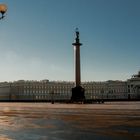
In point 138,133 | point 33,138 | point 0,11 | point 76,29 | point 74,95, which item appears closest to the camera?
point 33,138

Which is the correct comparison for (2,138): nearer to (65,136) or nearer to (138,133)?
(65,136)

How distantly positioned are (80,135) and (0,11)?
878cm

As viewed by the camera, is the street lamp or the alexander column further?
the alexander column

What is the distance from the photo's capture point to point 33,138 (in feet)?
47.9

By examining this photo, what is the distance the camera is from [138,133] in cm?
1577

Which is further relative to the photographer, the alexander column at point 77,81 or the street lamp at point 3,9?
the alexander column at point 77,81

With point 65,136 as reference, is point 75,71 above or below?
above

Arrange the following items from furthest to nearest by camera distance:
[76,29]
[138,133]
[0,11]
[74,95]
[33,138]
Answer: [76,29] < [74,95] < [0,11] < [138,133] < [33,138]

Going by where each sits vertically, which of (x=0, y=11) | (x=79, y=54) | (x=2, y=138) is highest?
(x=79, y=54)

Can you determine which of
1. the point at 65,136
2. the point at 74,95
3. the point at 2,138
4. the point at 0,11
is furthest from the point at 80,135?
the point at 74,95

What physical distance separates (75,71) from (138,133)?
69.0m

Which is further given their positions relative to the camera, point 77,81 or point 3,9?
point 77,81

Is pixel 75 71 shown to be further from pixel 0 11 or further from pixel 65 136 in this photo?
pixel 65 136

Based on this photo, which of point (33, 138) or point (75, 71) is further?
point (75, 71)
